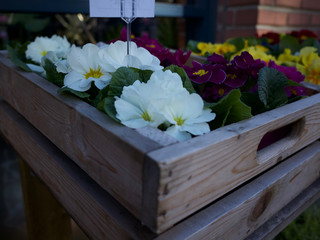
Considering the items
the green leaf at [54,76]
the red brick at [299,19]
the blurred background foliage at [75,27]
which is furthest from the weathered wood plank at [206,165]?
the blurred background foliage at [75,27]

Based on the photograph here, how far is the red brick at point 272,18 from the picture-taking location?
68.3 inches

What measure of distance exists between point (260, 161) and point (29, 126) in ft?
1.99

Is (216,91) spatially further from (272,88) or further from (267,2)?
(267,2)

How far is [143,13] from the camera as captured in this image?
24.9 inches

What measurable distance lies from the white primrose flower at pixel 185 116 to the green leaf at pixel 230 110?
0.14 ft

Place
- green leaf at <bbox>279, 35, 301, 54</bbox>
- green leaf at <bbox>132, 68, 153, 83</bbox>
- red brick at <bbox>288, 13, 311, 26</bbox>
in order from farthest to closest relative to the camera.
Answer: red brick at <bbox>288, 13, 311, 26</bbox> → green leaf at <bbox>279, 35, 301, 54</bbox> → green leaf at <bbox>132, 68, 153, 83</bbox>

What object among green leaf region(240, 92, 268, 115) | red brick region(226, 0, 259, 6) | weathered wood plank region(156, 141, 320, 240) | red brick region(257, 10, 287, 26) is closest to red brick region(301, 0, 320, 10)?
red brick region(257, 10, 287, 26)

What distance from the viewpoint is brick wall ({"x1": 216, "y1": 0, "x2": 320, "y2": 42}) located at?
174 centimetres

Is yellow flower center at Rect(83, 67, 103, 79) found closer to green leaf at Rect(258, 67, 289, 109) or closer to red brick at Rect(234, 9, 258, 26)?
green leaf at Rect(258, 67, 289, 109)

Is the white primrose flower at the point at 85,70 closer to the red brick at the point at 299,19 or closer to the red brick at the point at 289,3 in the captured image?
the red brick at the point at 289,3

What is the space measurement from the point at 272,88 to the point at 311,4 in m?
1.66

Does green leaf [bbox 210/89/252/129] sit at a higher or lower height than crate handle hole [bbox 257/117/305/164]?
higher

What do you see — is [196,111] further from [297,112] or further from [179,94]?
[297,112]

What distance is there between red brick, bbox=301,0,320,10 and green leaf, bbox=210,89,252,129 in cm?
178
